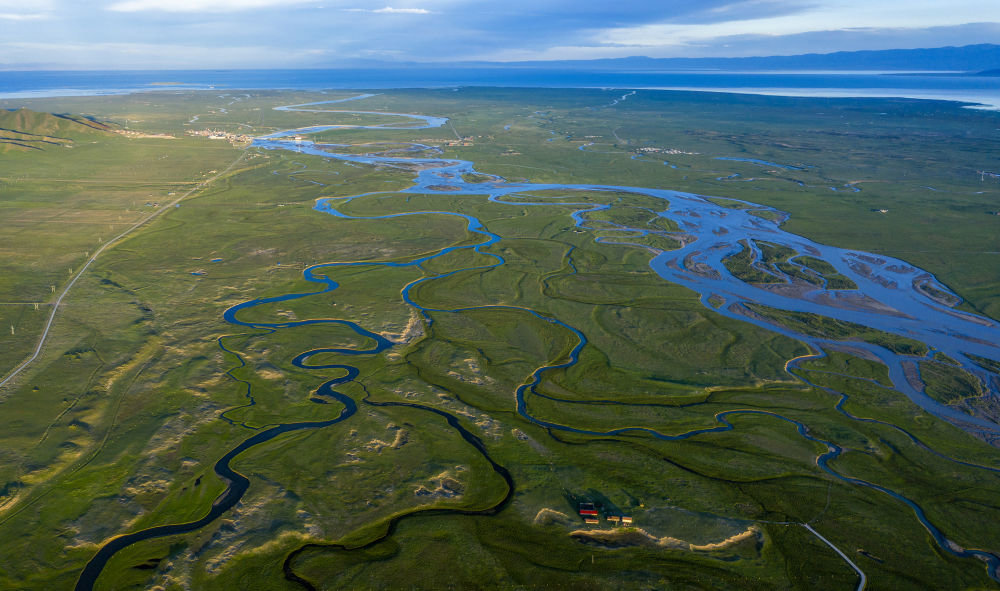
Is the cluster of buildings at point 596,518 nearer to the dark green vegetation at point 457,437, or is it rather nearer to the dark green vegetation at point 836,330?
the dark green vegetation at point 457,437

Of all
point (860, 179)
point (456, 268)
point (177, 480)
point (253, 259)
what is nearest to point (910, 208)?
point (860, 179)

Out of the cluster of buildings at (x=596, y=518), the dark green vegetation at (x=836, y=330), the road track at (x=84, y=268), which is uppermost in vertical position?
the road track at (x=84, y=268)

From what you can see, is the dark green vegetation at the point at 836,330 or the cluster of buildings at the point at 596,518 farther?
the dark green vegetation at the point at 836,330

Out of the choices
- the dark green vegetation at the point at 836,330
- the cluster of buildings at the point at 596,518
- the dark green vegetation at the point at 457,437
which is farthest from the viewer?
the dark green vegetation at the point at 836,330

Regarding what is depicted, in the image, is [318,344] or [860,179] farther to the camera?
[860,179]

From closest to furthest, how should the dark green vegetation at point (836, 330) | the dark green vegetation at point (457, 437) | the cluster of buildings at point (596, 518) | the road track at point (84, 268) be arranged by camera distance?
the dark green vegetation at point (457, 437), the cluster of buildings at point (596, 518), the road track at point (84, 268), the dark green vegetation at point (836, 330)

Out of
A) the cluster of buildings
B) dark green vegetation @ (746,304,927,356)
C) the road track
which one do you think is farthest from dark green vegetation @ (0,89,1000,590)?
the road track

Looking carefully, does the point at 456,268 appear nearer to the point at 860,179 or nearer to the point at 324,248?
the point at 324,248

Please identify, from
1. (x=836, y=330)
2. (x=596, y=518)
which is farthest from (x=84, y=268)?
(x=836, y=330)

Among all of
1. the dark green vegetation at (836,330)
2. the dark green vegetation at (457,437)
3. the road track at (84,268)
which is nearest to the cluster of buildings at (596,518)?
the dark green vegetation at (457,437)

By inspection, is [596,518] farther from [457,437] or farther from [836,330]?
[836,330]
